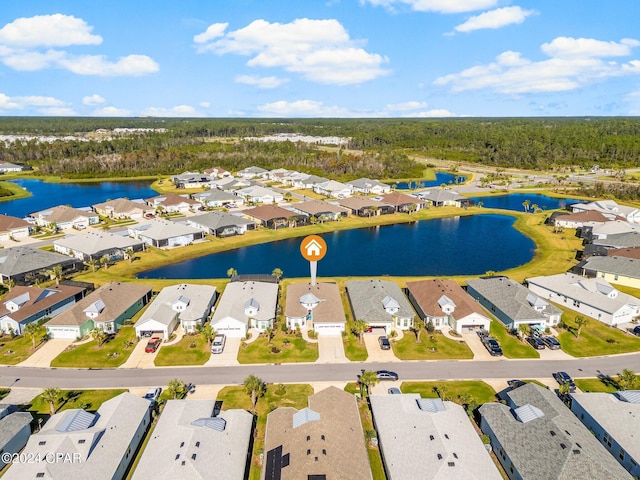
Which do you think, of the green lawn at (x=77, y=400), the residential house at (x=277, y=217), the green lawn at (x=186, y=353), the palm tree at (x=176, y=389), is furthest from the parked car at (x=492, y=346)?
the residential house at (x=277, y=217)

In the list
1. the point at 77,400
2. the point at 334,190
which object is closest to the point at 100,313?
the point at 77,400

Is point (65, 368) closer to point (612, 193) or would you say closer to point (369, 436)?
point (369, 436)

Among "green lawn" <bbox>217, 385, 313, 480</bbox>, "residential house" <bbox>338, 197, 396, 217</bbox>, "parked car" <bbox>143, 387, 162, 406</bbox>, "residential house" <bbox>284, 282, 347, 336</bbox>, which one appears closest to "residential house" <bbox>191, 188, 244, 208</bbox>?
"residential house" <bbox>338, 197, 396, 217</bbox>

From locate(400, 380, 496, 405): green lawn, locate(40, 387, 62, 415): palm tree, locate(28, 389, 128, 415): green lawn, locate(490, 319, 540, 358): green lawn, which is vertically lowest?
locate(28, 389, 128, 415): green lawn

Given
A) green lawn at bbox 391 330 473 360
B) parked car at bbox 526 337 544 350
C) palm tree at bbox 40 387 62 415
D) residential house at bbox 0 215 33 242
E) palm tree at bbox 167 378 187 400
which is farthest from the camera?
residential house at bbox 0 215 33 242

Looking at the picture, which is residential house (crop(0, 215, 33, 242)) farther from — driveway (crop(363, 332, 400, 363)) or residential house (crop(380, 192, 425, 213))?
residential house (crop(380, 192, 425, 213))

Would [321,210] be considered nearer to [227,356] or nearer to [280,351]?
[280,351]
